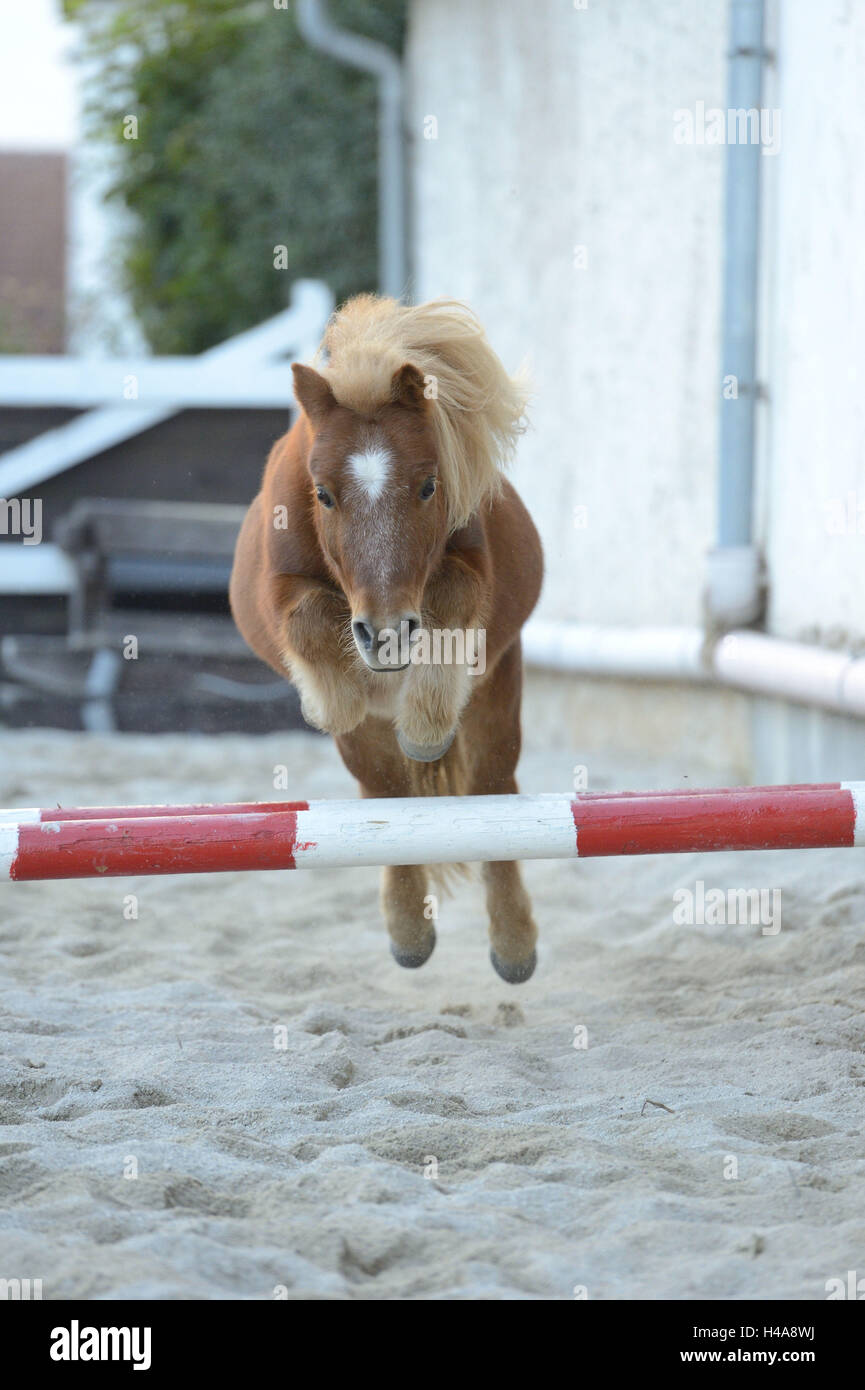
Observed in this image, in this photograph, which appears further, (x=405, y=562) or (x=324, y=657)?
(x=324, y=657)

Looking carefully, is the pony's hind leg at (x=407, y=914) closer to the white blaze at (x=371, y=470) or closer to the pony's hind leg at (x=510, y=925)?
the pony's hind leg at (x=510, y=925)

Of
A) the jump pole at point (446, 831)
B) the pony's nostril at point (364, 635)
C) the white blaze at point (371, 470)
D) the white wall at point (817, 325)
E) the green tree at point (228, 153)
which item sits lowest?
the jump pole at point (446, 831)

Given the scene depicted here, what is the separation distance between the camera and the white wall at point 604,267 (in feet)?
21.7

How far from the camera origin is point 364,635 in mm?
2559

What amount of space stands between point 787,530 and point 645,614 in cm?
149

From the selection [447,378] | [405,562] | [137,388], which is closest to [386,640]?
[405,562]

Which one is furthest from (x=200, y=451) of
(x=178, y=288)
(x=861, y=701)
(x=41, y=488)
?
(x=861, y=701)

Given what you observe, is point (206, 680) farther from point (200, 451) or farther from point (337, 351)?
point (337, 351)

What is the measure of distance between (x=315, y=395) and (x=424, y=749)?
0.84 m

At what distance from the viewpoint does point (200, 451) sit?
30.8 ft

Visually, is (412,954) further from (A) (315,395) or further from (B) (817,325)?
(B) (817,325)

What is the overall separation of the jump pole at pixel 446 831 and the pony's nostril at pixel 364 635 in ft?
1.16

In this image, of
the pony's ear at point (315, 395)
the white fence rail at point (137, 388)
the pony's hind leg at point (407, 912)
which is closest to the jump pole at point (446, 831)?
the pony's ear at point (315, 395)

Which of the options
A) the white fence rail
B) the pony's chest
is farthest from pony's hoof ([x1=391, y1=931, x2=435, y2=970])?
the white fence rail
